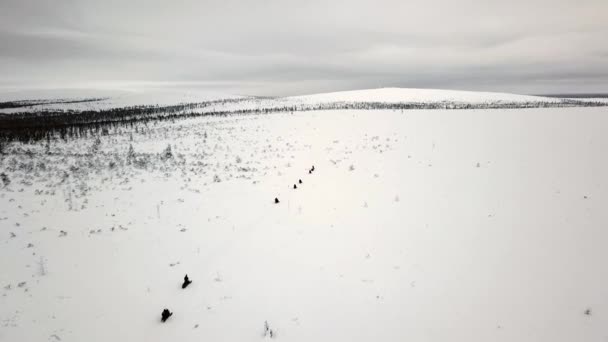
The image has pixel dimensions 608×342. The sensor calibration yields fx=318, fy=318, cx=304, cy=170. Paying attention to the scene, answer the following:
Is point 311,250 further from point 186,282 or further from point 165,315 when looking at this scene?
point 165,315

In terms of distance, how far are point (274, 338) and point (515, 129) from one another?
26063 mm

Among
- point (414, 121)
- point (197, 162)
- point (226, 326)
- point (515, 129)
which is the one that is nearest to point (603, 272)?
point (226, 326)

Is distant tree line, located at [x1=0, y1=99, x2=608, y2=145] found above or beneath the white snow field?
above

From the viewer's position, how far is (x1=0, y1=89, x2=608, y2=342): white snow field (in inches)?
220

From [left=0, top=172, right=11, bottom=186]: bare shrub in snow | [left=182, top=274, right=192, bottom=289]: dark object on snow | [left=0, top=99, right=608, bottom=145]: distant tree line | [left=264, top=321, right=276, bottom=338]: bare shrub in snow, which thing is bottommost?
[left=264, top=321, right=276, bottom=338]: bare shrub in snow

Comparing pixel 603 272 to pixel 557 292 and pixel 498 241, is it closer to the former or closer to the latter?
pixel 557 292

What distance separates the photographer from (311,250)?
26.5ft

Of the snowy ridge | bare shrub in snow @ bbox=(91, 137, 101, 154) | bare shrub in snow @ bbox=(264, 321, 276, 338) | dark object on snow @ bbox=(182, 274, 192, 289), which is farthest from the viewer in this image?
the snowy ridge

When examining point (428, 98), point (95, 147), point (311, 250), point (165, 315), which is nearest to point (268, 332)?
point (165, 315)

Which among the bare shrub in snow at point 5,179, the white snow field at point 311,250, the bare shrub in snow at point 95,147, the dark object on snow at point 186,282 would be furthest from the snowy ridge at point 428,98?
the dark object on snow at point 186,282

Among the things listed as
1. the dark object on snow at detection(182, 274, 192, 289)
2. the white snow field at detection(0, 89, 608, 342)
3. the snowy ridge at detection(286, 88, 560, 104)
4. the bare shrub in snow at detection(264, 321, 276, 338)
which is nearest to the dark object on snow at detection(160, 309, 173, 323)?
the white snow field at detection(0, 89, 608, 342)

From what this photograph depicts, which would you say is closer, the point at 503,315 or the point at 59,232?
the point at 503,315

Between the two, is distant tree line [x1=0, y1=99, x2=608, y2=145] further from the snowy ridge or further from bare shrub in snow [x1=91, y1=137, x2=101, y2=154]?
the snowy ridge

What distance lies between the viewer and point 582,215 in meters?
9.14
